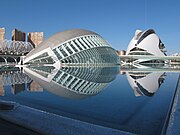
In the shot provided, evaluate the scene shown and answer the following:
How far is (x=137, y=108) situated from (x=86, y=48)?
24.6 meters

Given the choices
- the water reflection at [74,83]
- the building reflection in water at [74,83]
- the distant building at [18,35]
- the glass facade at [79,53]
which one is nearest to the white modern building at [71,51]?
the glass facade at [79,53]

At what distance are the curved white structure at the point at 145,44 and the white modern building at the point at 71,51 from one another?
31490 mm

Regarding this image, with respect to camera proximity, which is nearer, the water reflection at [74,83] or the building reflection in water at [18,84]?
the water reflection at [74,83]

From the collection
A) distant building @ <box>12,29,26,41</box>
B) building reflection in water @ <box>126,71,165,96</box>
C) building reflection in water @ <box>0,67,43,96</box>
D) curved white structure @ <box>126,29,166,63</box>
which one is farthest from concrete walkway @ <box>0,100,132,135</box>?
distant building @ <box>12,29,26,41</box>

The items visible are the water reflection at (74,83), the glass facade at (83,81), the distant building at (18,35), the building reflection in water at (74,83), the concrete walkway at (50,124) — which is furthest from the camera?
the distant building at (18,35)

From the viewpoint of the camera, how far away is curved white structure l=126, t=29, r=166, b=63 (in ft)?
203

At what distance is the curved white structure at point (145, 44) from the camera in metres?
62.0

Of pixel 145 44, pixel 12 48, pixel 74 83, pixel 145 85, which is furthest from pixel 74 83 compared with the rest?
pixel 145 44

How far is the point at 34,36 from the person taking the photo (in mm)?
72000

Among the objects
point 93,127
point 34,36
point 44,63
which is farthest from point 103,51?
point 34,36

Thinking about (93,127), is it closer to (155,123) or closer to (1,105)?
(155,123)

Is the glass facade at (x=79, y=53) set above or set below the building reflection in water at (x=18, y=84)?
above

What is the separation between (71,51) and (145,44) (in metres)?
39.0

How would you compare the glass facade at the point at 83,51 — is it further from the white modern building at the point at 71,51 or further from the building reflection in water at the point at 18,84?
the building reflection in water at the point at 18,84
